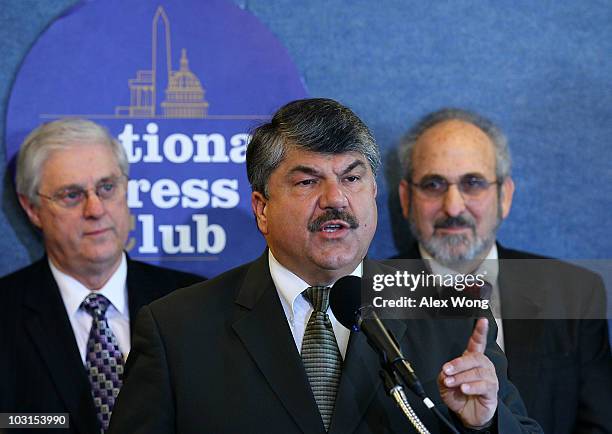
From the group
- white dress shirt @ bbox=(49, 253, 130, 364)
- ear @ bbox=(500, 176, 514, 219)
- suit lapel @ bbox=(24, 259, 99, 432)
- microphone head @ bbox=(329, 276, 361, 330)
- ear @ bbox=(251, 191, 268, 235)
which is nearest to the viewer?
microphone head @ bbox=(329, 276, 361, 330)

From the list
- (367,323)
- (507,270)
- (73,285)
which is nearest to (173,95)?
(73,285)

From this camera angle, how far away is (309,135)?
7.35 ft

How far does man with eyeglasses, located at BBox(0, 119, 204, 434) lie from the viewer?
3047mm

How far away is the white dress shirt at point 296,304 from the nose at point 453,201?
1067mm

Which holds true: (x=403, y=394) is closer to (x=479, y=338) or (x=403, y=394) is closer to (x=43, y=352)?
(x=479, y=338)

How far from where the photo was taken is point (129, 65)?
339 cm

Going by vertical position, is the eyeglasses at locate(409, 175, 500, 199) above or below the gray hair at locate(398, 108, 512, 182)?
below

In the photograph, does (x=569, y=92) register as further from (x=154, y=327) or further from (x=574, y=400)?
(x=154, y=327)

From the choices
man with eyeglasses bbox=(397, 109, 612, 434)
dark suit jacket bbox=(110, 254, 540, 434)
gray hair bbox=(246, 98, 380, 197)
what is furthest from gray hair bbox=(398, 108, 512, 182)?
dark suit jacket bbox=(110, 254, 540, 434)

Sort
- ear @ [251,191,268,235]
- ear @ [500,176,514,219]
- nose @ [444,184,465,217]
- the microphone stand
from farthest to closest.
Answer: ear @ [500,176,514,219], nose @ [444,184,465,217], ear @ [251,191,268,235], the microphone stand

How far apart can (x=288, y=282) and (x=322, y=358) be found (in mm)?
235

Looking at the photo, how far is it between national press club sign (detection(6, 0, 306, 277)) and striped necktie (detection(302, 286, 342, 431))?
128 centimetres

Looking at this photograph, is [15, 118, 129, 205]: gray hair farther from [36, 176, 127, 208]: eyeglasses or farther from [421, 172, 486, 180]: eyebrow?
[421, 172, 486, 180]: eyebrow

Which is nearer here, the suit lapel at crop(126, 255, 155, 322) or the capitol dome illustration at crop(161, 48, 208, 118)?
the suit lapel at crop(126, 255, 155, 322)
